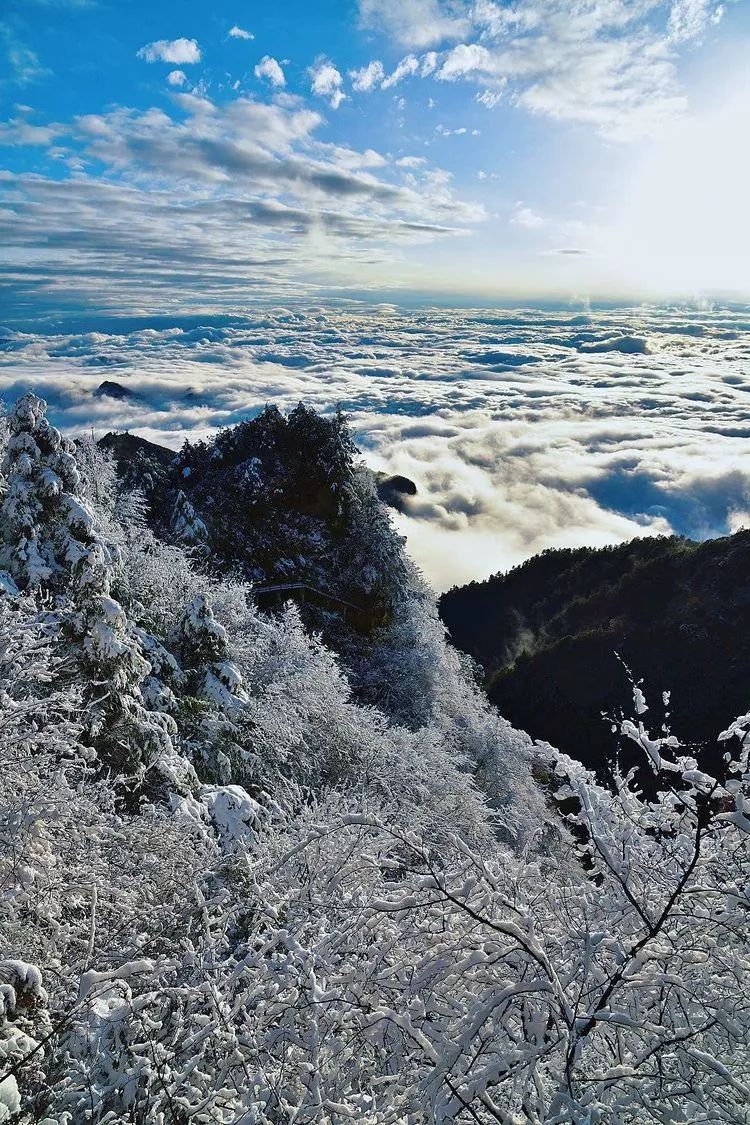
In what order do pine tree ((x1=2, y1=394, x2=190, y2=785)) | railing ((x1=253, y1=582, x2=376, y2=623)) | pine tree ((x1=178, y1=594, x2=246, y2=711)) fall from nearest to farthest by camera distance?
pine tree ((x1=2, y1=394, x2=190, y2=785)), pine tree ((x1=178, y1=594, x2=246, y2=711)), railing ((x1=253, y1=582, x2=376, y2=623))

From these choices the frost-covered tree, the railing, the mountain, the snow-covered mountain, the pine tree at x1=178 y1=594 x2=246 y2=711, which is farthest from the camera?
the mountain

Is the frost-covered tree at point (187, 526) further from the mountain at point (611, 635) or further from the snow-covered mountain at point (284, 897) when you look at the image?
the mountain at point (611, 635)

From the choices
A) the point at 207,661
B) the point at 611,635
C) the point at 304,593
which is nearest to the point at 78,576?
the point at 207,661

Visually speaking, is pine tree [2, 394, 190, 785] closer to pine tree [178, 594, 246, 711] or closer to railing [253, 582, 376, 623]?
pine tree [178, 594, 246, 711]

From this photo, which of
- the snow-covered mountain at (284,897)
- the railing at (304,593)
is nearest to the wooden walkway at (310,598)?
the railing at (304,593)

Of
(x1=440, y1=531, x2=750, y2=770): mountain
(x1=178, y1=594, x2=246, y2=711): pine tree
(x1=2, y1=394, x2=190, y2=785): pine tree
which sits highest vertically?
(x1=2, y1=394, x2=190, y2=785): pine tree

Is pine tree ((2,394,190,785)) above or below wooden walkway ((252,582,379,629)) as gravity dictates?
above

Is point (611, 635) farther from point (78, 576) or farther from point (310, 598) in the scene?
point (78, 576)

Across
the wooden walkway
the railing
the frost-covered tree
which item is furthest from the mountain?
the frost-covered tree

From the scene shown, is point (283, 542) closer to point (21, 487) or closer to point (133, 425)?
point (21, 487)
